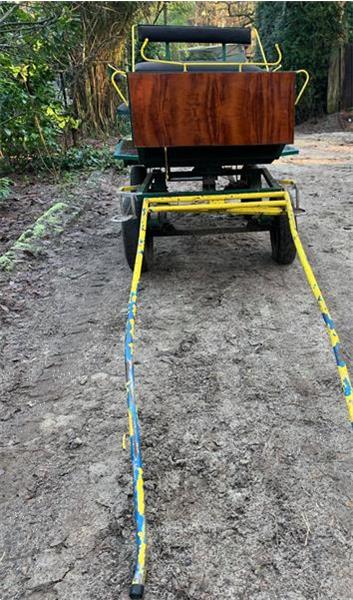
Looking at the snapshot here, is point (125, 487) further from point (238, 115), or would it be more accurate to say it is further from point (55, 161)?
point (55, 161)

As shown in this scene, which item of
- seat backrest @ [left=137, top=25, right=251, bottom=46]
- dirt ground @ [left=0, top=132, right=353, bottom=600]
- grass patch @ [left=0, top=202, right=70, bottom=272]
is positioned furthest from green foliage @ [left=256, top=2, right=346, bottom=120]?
dirt ground @ [left=0, top=132, right=353, bottom=600]

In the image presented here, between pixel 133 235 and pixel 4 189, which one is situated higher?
pixel 133 235

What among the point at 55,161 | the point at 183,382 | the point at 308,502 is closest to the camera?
the point at 308,502

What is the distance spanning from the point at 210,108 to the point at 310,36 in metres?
12.0

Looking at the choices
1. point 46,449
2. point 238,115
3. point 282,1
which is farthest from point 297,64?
point 46,449

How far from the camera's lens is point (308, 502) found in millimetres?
1870

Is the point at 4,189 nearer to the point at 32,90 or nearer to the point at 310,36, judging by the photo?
the point at 32,90

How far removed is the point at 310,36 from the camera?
1341cm

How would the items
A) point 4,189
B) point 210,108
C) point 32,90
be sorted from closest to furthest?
1. point 210,108
2. point 4,189
3. point 32,90

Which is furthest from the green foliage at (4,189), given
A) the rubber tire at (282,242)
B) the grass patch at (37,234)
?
the rubber tire at (282,242)

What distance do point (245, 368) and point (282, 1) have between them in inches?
557

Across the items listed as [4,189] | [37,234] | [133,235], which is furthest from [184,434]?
[4,189]

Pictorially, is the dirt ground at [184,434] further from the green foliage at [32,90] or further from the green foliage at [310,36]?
the green foliage at [310,36]

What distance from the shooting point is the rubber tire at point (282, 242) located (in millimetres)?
3785
